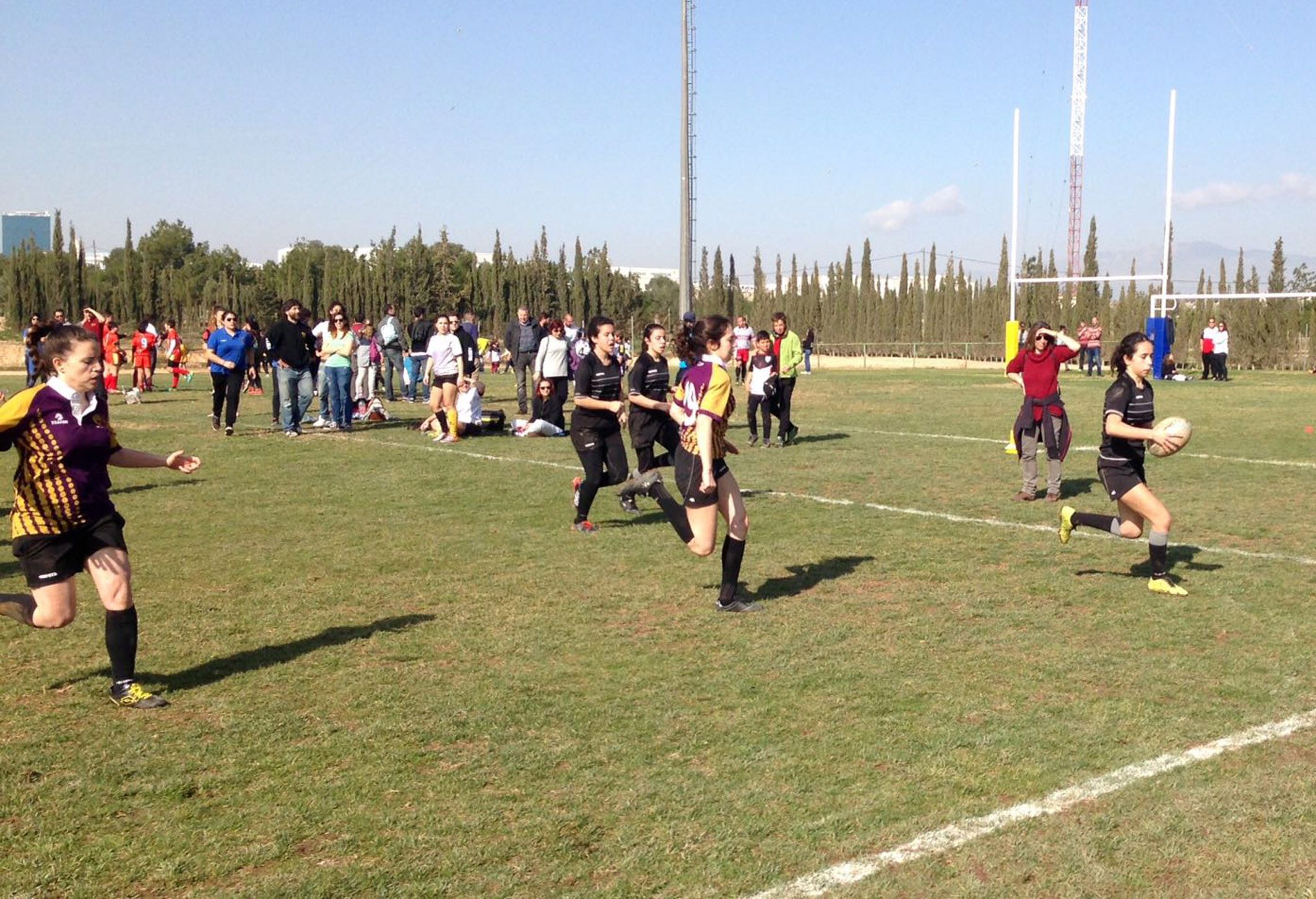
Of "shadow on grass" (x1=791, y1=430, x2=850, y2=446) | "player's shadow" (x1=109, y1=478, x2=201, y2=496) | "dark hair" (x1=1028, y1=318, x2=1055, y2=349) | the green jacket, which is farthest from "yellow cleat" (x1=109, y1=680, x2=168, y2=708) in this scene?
"shadow on grass" (x1=791, y1=430, x2=850, y2=446)

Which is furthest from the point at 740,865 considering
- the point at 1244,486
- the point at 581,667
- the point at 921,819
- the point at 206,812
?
the point at 1244,486

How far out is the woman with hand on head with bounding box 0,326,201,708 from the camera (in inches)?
245

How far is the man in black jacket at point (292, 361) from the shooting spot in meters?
19.7

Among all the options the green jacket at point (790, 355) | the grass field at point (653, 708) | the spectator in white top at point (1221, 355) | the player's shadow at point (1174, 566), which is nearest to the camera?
the grass field at point (653, 708)

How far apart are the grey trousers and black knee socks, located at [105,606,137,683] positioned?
936 cm

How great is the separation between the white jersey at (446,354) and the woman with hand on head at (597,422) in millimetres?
8537

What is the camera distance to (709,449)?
26.2 ft

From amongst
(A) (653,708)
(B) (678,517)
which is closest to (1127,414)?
(B) (678,517)

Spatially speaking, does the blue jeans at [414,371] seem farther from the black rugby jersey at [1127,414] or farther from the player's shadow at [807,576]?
the black rugby jersey at [1127,414]

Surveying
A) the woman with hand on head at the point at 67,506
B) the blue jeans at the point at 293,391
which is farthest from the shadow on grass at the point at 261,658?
the blue jeans at the point at 293,391

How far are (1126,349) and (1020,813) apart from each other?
198 inches

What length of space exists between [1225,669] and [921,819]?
112 inches

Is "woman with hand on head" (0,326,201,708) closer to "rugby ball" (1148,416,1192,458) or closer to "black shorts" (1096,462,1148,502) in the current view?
"black shorts" (1096,462,1148,502)

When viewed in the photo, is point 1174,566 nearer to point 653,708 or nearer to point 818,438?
point 653,708
